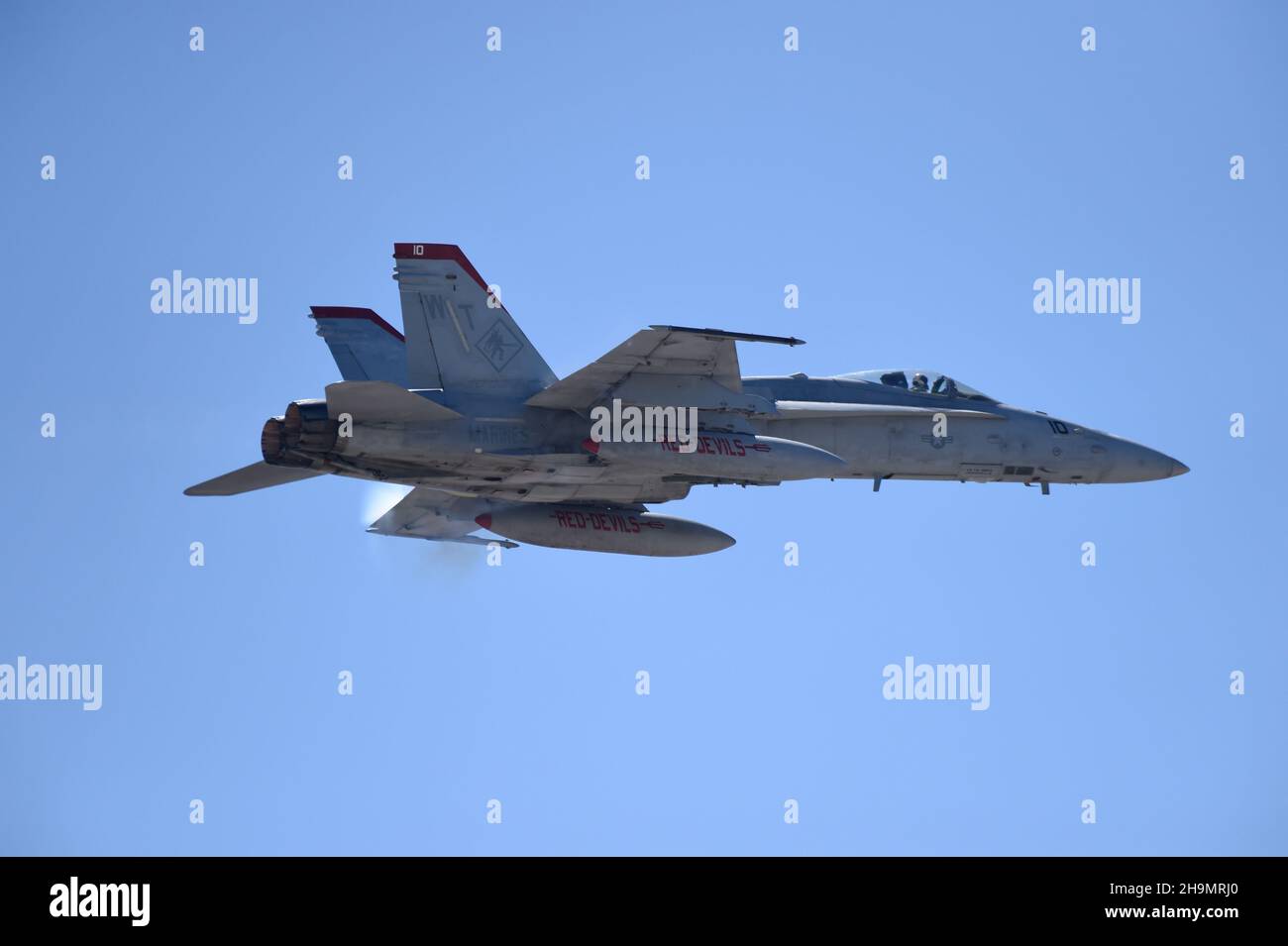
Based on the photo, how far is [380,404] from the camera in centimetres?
2364

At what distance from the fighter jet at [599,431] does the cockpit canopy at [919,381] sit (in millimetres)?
33

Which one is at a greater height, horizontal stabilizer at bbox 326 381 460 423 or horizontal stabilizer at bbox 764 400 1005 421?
horizontal stabilizer at bbox 764 400 1005 421

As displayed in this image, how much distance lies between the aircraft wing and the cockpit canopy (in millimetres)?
3193

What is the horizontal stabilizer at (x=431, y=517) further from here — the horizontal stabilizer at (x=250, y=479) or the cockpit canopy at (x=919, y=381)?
the cockpit canopy at (x=919, y=381)

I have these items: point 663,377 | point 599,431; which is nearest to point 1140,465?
point 663,377

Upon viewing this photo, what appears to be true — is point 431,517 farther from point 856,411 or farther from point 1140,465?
point 1140,465

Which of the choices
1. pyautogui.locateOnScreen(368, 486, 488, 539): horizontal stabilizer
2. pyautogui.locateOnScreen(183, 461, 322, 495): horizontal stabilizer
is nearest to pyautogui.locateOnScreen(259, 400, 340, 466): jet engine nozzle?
pyautogui.locateOnScreen(183, 461, 322, 495): horizontal stabilizer

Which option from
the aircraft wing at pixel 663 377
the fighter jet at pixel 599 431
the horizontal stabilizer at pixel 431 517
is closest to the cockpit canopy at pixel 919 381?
the fighter jet at pixel 599 431

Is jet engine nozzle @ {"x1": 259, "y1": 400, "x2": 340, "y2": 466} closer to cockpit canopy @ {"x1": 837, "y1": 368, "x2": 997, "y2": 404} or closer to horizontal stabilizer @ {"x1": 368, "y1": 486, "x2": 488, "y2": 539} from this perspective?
horizontal stabilizer @ {"x1": 368, "y1": 486, "x2": 488, "y2": 539}

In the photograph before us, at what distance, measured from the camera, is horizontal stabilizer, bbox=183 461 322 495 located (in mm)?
26578

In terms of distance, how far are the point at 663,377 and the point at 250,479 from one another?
6703 millimetres

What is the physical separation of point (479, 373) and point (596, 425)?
1.92m

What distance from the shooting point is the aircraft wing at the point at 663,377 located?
24.2 m
